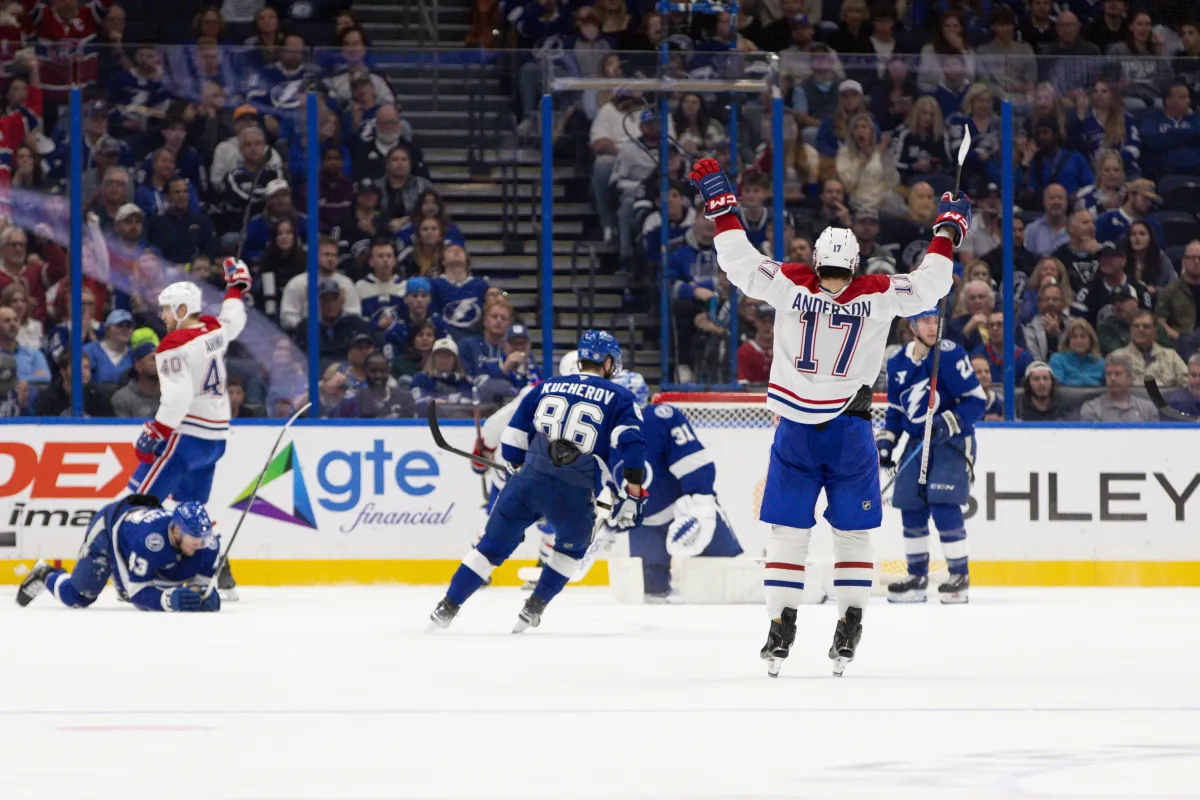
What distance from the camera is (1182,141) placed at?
10602 mm

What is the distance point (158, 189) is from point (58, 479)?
1629 mm

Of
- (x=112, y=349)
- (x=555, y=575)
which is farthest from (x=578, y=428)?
(x=112, y=349)

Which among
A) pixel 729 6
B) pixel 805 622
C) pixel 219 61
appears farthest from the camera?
pixel 729 6

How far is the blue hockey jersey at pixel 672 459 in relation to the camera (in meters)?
8.55

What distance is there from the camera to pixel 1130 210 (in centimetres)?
1062

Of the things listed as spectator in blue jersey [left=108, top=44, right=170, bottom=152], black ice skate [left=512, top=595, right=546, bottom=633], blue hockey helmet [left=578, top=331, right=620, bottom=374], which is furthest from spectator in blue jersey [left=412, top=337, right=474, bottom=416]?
black ice skate [left=512, top=595, right=546, bottom=633]

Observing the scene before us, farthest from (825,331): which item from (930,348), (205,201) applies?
(205,201)

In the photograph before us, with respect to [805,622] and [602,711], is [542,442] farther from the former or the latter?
[602,711]

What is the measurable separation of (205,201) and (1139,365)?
519 cm

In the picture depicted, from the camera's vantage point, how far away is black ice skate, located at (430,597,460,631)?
23.3 feet

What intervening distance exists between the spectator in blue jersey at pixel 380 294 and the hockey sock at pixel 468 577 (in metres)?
3.14

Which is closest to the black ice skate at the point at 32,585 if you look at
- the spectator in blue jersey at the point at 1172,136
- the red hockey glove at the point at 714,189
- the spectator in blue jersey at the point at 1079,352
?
the red hockey glove at the point at 714,189

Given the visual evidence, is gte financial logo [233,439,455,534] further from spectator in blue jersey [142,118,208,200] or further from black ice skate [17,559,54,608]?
black ice skate [17,559,54,608]

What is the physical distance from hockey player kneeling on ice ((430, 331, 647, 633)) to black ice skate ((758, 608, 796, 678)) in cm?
149
